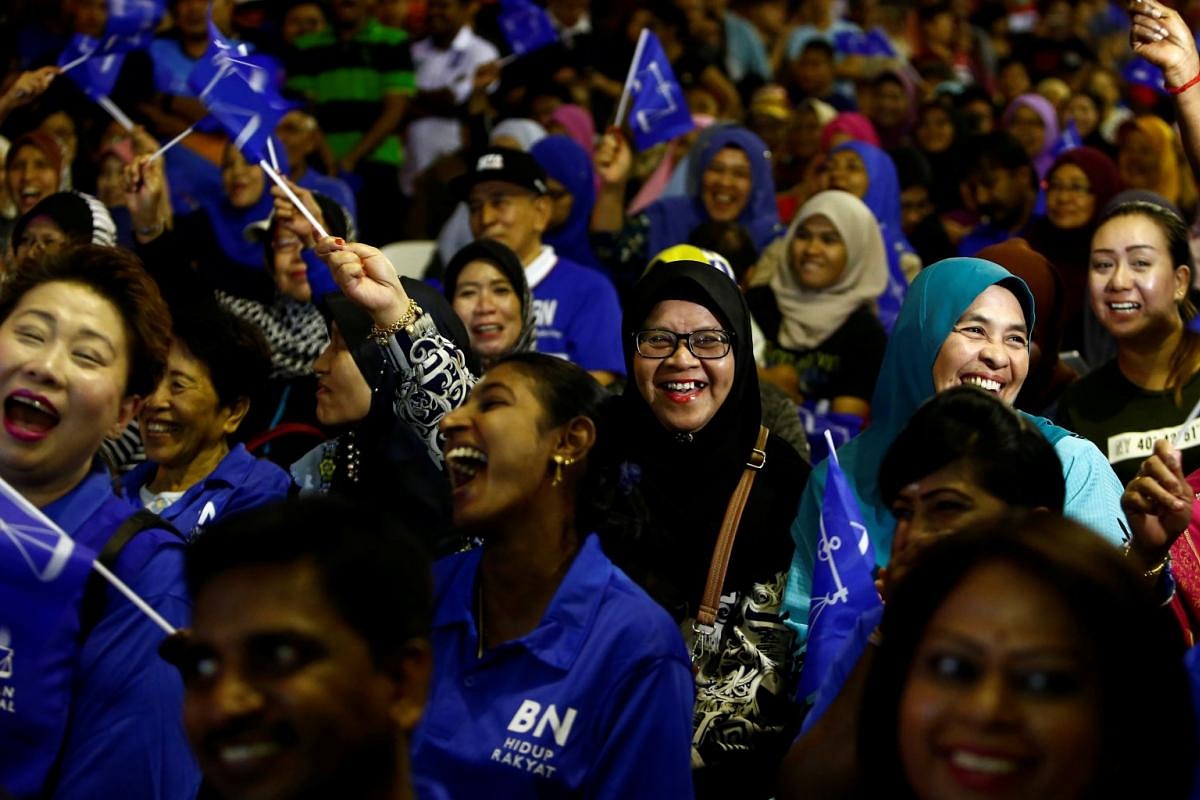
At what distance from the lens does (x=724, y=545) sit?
3.78 m

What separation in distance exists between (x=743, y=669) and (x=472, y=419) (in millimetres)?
898

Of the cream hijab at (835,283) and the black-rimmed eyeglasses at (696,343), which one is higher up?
the cream hijab at (835,283)

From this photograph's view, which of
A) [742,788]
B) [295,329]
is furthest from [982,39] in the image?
[742,788]

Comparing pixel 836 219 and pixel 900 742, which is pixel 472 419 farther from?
pixel 836 219

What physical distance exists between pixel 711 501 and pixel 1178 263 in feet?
6.65

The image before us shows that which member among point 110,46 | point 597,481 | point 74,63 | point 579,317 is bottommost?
point 597,481

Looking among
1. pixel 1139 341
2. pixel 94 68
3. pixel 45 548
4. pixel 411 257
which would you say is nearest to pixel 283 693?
pixel 45 548

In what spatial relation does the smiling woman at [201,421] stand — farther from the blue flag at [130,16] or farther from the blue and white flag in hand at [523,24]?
the blue and white flag in hand at [523,24]

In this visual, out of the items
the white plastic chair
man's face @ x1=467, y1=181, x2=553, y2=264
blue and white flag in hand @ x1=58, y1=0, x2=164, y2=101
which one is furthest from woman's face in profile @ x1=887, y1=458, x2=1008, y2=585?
the white plastic chair

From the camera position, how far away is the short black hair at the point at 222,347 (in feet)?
14.4

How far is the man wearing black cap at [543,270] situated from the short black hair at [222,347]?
1.82 meters

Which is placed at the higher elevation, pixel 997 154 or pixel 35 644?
pixel 997 154

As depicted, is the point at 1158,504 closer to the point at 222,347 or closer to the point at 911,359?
the point at 911,359

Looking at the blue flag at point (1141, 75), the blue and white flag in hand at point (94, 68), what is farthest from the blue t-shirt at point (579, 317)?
the blue flag at point (1141, 75)
